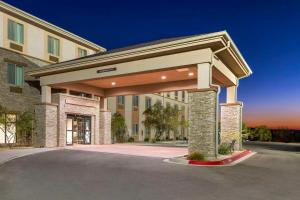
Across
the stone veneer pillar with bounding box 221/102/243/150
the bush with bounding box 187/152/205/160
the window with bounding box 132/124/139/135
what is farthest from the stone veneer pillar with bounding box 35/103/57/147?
the window with bounding box 132/124/139/135

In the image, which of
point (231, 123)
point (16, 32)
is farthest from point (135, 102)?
point (231, 123)

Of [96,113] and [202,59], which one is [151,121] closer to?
[96,113]

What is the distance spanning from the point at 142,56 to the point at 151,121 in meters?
26.3

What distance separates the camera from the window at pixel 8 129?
2328cm

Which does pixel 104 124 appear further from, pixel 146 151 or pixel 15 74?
pixel 15 74

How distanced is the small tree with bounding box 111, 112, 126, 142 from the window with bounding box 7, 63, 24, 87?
43.5ft

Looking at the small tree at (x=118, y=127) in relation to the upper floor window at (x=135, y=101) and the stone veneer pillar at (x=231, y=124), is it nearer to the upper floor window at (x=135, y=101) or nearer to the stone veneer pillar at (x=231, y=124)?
the upper floor window at (x=135, y=101)

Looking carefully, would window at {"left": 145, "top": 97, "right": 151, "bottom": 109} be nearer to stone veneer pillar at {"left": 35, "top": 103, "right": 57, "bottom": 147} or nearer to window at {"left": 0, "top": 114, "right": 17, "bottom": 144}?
stone veneer pillar at {"left": 35, "top": 103, "right": 57, "bottom": 147}

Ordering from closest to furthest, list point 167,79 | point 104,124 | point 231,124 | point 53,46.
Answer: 1. point 231,124
2. point 167,79
3. point 53,46
4. point 104,124

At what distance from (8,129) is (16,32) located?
325 inches

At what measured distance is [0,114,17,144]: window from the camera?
23.3m

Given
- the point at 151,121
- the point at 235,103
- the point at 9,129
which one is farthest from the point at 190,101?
the point at 151,121

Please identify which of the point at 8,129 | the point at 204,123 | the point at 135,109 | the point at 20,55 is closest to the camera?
→ the point at 204,123

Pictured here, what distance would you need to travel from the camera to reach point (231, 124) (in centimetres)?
2317
